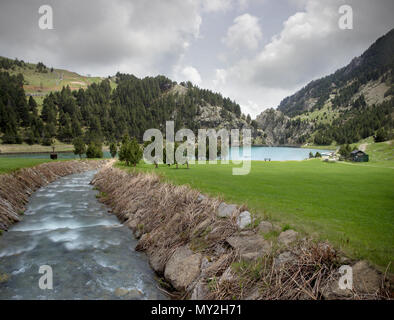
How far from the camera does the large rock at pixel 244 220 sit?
11410 mm

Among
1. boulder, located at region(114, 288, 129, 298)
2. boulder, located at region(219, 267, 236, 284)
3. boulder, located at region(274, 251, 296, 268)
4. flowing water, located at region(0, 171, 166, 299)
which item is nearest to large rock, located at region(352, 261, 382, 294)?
boulder, located at region(274, 251, 296, 268)

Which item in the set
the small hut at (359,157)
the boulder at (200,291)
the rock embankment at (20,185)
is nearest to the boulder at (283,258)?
the boulder at (200,291)

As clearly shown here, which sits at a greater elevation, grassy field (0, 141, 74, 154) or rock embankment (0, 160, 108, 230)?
grassy field (0, 141, 74, 154)

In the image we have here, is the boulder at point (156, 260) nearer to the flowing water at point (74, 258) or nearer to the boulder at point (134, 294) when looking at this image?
the flowing water at point (74, 258)

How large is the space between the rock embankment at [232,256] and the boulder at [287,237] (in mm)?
41

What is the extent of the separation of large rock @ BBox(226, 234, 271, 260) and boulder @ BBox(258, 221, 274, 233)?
0.49 metres

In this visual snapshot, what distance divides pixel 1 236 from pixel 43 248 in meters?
4.32

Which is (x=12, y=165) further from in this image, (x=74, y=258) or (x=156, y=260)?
(x=156, y=260)

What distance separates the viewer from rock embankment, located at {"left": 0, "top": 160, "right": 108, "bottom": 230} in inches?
735

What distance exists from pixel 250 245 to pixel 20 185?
104ft

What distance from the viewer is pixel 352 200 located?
15.3 metres

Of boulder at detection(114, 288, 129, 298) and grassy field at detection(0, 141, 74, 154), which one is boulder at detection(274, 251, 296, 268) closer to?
boulder at detection(114, 288, 129, 298)
